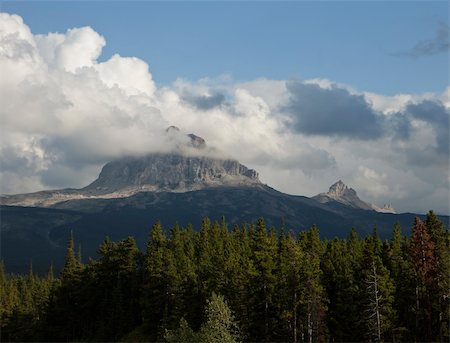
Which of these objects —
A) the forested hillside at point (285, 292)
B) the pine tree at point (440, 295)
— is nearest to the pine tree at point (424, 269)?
the forested hillside at point (285, 292)

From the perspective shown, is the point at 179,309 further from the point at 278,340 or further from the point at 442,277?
the point at 442,277

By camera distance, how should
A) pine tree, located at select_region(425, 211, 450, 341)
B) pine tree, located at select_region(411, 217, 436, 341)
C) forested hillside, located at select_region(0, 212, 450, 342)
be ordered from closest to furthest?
pine tree, located at select_region(425, 211, 450, 341) → forested hillside, located at select_region(0, 212, 450, 342) → pine tree, located at select_region(411, 217, 436, 341)

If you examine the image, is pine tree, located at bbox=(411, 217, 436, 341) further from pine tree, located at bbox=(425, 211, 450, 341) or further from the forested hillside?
pine tree, located at bbox=(425, 211, 450, 341)

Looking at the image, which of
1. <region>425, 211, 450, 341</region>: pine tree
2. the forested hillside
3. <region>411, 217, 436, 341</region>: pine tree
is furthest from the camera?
<region>411, 217, 436, 341</region>: pine tree

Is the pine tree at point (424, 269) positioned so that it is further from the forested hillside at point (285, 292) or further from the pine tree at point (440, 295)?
the pine tree at point (440, 295)

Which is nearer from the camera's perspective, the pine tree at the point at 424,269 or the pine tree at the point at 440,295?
the pine tree at the point at 440,295

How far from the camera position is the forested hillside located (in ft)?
249

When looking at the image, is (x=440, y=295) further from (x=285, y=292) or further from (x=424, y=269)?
(x=285, y=292)

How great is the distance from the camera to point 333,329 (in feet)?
283

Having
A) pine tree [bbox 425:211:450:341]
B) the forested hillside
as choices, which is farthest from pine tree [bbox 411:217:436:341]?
pine tree [bbox 425:211:450:341]

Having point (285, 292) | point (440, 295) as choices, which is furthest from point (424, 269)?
point (285, 292)

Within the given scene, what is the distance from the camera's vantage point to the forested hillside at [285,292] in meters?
75.9

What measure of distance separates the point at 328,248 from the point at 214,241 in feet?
91.6

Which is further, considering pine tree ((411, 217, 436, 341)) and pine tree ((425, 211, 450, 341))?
pine tree ((411, 217, 436, 341))
